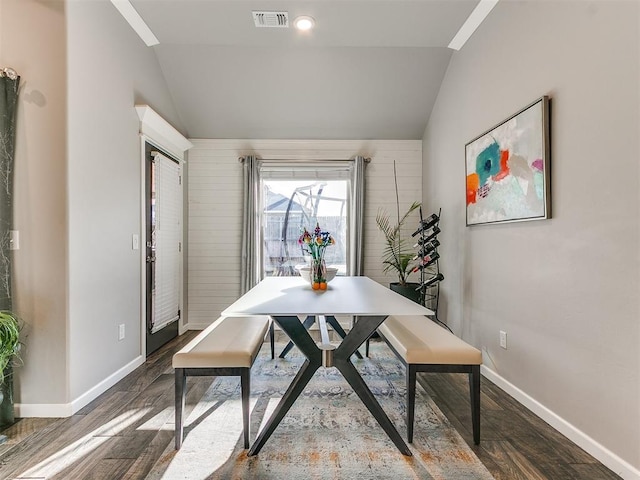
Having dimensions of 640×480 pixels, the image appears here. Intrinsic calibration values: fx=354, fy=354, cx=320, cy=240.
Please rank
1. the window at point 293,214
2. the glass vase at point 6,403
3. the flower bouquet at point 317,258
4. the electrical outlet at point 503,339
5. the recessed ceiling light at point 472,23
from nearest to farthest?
the glass vase at point 6,403 < the flower bouquet at point 317,258 < the electrical outlet at point 503,339 < the recessed ceiling light at point 472,23 < the window at point 293,214

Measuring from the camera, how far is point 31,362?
214 cm

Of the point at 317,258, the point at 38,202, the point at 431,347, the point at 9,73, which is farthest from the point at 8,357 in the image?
the point at 431,347

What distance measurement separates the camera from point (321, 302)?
191 centimetres

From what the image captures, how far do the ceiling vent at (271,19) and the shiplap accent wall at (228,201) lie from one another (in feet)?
4.88

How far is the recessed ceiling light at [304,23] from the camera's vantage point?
2914 millimetres

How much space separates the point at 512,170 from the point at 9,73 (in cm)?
318

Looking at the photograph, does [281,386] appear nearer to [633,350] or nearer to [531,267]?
[531,267]

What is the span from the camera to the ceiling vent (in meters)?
2.83

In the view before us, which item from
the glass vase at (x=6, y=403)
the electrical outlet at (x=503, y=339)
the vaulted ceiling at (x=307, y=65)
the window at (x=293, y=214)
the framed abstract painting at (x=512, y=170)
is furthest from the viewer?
the window at (x=293, y=214)

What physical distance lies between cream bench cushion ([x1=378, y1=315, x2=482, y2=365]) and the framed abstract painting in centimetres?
92

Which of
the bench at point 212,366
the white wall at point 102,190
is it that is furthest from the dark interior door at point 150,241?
the bench at point 212,366

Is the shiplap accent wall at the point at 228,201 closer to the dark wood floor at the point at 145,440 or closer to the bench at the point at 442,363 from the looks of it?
the dark wood floor at the point at 145,440

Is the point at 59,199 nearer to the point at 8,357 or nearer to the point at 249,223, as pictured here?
the point at 8,357

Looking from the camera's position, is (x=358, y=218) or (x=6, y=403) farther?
(x=358, y=218)
